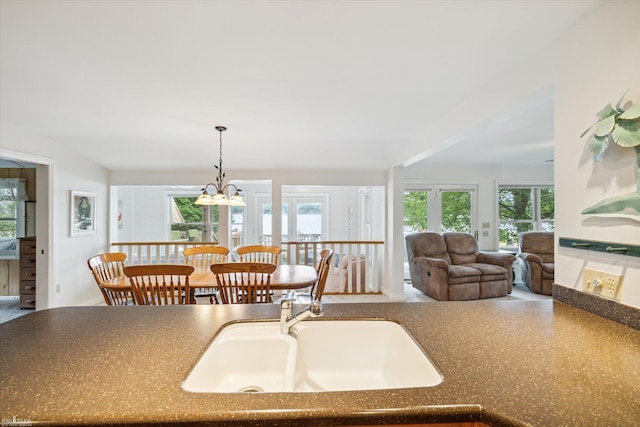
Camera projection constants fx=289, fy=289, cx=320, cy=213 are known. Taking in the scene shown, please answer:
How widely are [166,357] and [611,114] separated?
1.82m

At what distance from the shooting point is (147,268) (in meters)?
2.13

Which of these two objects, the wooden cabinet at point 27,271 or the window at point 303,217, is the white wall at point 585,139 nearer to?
the wooden cabinet at point 27,271

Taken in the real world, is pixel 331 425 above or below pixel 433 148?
below

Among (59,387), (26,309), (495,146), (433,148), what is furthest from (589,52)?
(26,309)

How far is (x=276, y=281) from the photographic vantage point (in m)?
2.62

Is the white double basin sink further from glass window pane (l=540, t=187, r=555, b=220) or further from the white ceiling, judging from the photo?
glass window pane (l=540, t=187, r=555, b=220)

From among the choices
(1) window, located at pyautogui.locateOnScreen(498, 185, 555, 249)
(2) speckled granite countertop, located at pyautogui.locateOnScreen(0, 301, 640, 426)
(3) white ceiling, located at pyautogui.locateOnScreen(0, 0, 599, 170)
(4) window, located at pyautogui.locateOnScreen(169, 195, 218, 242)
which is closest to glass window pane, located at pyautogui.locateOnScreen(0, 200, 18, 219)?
(3) white ceiling, located at pyautogui.locateOnScreen(0, 0, 599, 170)

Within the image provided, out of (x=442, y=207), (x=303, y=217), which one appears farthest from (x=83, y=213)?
(x=442, y=207)

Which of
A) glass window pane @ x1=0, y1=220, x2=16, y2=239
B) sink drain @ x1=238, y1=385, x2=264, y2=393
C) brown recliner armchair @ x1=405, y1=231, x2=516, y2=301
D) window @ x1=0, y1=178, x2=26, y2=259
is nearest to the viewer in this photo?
sink drain @ x1=238, y1=385, x2=264, y2=393

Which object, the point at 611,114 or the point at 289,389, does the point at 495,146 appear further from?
the point at 289,389

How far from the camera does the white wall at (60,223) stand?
3.37 metres

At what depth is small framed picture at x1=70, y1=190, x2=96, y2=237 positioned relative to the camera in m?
3.93

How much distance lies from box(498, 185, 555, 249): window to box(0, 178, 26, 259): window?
8065 millimetres

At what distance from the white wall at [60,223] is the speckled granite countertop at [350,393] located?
319 centimetres
